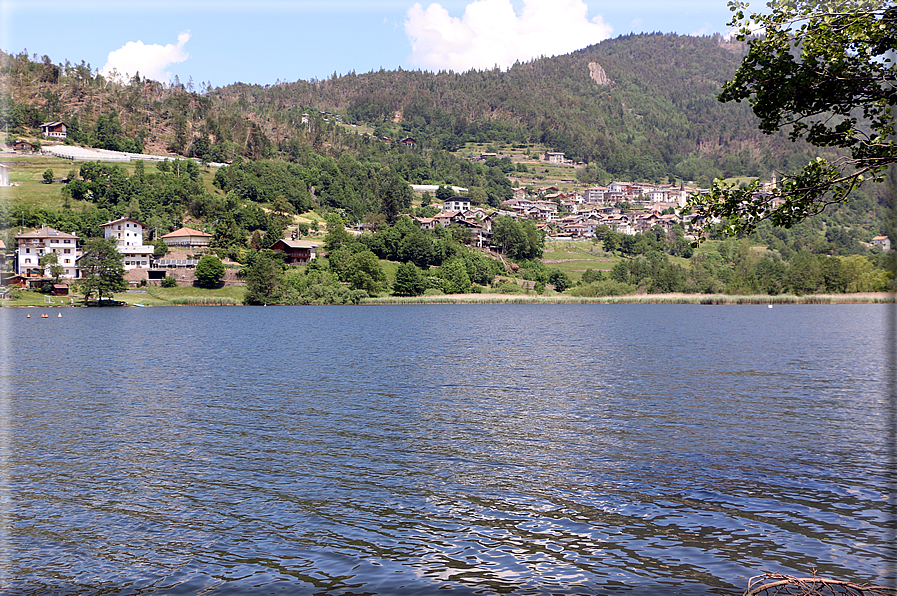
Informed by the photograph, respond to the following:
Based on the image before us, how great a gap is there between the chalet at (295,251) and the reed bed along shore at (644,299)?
2859 cm

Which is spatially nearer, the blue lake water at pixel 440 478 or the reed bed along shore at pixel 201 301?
the blue lake water at pixel 440 478

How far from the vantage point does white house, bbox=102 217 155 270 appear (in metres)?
168

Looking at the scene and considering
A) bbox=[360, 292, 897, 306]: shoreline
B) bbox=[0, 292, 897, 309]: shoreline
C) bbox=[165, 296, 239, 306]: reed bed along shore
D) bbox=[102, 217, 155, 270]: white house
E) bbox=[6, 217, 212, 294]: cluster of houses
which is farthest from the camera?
bbox=[102, 217, 155, 270]: white house

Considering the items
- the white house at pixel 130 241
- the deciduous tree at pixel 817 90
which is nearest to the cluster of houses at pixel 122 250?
the white house at pixel 130 241

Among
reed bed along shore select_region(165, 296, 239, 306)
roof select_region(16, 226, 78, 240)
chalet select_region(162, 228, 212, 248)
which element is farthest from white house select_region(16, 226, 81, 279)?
reed bed along shore select_region(165, 296, 239, 306)

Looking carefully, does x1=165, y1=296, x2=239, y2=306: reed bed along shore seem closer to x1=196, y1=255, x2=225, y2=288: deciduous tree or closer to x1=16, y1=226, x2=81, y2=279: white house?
x1=196, y1=255, x2=225, y2=288: deciduous tree

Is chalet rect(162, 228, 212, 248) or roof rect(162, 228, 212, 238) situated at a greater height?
roof rect(162, 228, 212, 238)

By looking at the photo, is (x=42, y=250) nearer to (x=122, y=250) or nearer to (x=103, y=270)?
(x=122, y=250)

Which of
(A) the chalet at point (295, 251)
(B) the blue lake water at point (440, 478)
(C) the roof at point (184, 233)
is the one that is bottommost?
(B) the blue lake water at point (440, 478)

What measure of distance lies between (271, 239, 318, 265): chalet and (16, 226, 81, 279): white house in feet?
154

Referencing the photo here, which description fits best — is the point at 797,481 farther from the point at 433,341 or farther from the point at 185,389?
the point at 433,341

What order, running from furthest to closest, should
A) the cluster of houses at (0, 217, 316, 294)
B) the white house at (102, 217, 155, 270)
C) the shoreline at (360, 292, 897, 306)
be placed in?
the white house at (102, 217, 155, 270)
the cluster of houses at (0, 217, 316, 294)
the shoreline at (360, 292, 897, 306)

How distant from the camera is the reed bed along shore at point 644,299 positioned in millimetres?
153375

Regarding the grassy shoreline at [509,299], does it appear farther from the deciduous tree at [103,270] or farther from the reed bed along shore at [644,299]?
the deciduous tree at [103,270]
